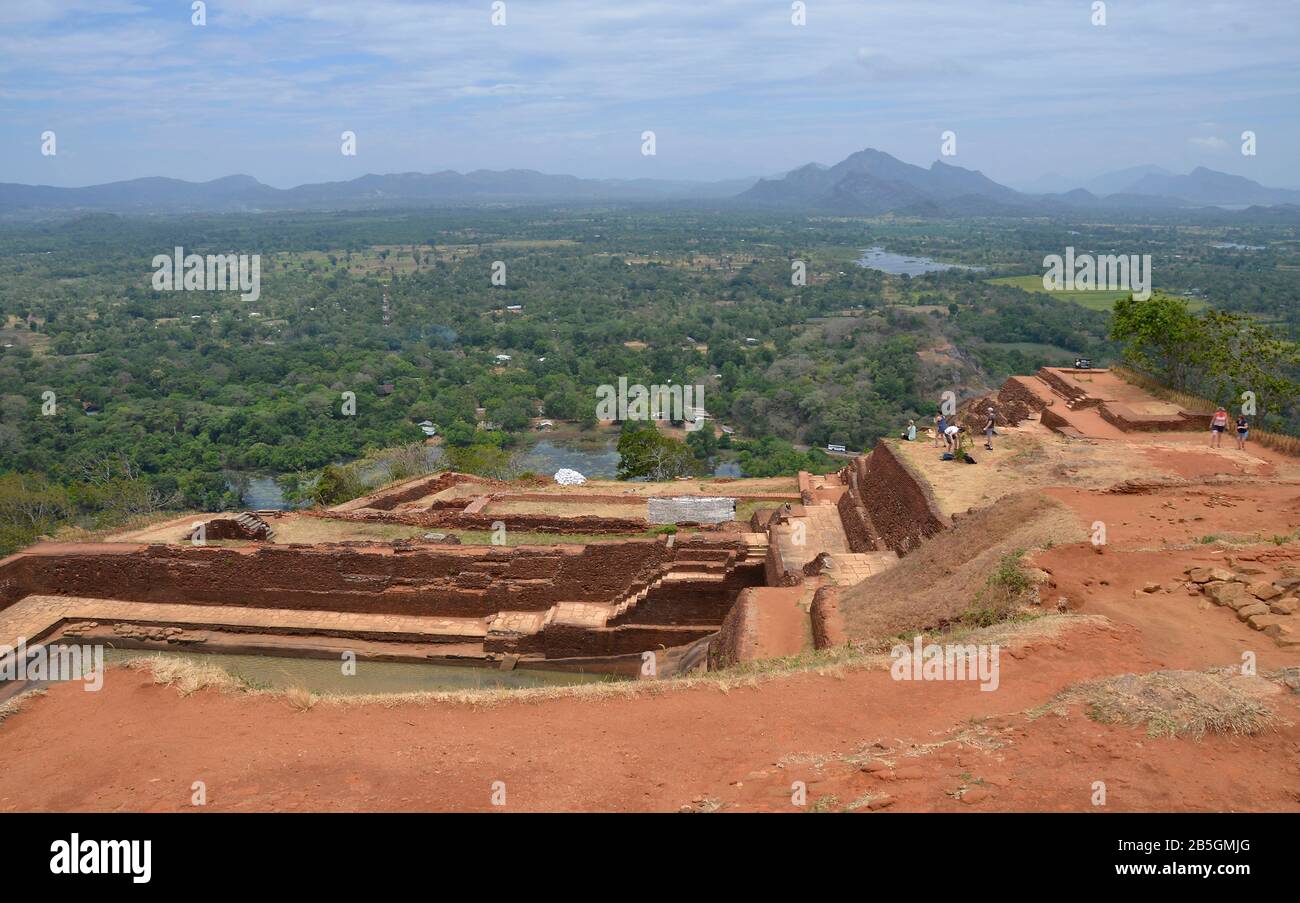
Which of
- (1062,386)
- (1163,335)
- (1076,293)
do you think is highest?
(1076,293)

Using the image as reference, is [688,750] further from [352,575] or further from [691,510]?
[691,510]

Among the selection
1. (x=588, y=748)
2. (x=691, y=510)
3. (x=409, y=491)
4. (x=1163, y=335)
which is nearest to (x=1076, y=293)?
(x=1163, y=335)

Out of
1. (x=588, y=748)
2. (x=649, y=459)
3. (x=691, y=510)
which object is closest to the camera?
(x=588, y=748)

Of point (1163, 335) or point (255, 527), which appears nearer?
point (255, 527)

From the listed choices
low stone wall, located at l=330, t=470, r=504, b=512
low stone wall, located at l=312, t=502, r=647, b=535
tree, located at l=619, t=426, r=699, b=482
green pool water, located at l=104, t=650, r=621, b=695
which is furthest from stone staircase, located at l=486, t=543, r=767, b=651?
tree, located at l=619, t=426, r=699, b=482

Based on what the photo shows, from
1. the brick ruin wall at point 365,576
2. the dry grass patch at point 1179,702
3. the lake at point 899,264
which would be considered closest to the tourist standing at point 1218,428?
the brick ruin wall at point 365,576

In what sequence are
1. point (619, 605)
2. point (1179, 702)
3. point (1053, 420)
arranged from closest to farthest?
point (1179, 702) → point (619, 605) → point (1053, 420)

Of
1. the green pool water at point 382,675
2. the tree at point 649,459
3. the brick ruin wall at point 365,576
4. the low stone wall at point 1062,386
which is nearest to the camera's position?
the green pool water at point 382,675

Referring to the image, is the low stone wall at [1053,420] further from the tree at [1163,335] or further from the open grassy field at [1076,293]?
the open grassy field at [1076,293]

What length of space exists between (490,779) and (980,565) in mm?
5770

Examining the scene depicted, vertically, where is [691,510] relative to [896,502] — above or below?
below

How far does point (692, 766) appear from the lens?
20.1 feet
